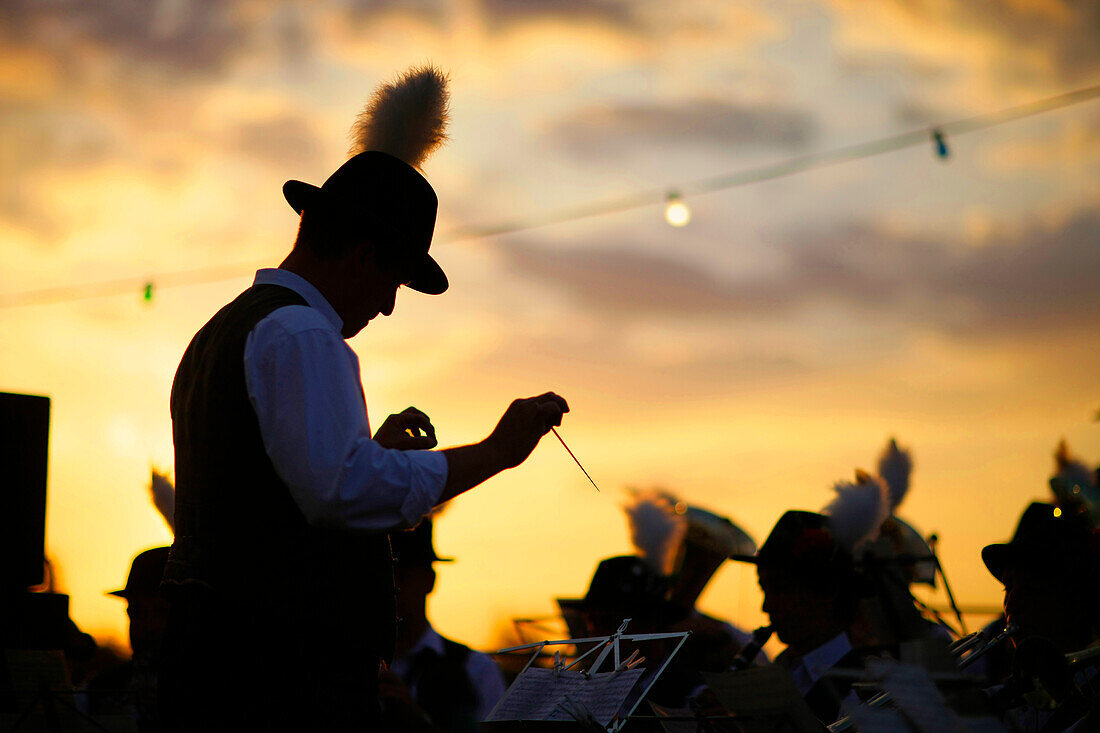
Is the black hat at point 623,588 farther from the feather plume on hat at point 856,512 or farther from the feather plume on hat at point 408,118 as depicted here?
the feather plume on hat at point 408,118

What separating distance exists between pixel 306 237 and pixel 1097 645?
2596 mm

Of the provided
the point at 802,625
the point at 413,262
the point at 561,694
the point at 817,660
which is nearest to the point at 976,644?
the point at 817,660

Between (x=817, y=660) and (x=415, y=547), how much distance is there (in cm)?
184

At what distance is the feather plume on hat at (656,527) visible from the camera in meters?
7.00

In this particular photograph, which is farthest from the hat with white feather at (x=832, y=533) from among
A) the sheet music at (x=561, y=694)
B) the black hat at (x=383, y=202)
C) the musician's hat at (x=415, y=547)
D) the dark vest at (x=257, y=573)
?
the dark vest at (x=257, y=573)

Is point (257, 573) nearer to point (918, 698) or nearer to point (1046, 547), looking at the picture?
point (918, 698)

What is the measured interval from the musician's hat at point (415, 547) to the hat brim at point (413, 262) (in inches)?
75.9

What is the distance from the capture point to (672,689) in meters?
5.22

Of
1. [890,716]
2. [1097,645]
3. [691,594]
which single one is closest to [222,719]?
[890,716]

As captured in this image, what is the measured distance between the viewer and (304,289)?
2.38 metres

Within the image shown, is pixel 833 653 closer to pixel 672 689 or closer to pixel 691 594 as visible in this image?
pixel 672 689

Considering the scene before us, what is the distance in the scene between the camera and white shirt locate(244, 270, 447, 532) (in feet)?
6.68

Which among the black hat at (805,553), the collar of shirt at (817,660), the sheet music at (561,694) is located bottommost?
the sheet music at (561,694)

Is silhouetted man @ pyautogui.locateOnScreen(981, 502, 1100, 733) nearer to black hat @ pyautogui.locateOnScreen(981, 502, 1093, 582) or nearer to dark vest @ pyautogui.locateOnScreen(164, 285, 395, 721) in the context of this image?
black hat @ pyautogui.locateOnScreen(981, 502, 1093, 582)
